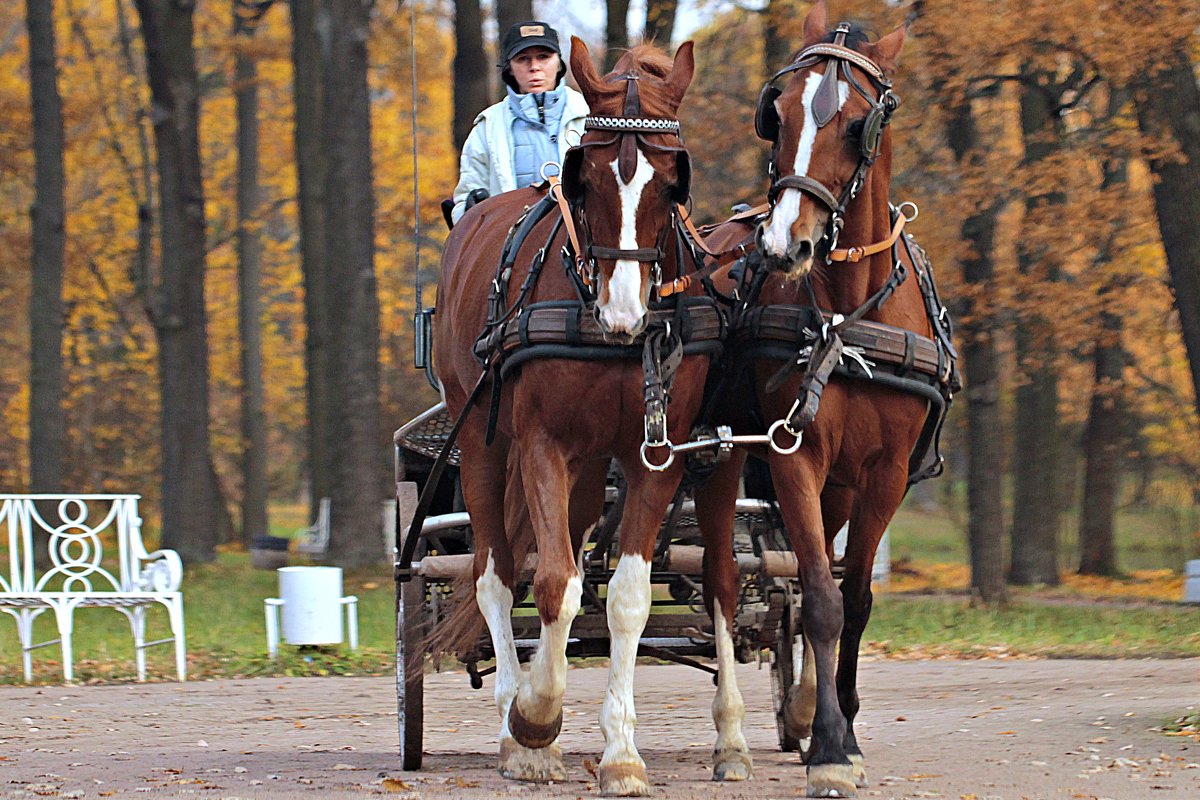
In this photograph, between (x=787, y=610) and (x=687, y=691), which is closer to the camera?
(x=787, y=610)

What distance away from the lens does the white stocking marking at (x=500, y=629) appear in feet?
22.1

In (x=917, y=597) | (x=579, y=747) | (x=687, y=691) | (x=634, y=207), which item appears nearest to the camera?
(x=634, y=207)

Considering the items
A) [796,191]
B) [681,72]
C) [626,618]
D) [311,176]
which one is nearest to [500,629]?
[626,618]

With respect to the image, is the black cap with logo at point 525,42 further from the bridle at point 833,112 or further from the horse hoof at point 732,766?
the horse hoof at point 732,766

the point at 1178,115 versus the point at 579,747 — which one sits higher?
the point at 1178,115

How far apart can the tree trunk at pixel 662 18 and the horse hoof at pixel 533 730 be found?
436 inches

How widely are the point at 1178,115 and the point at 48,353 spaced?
40.9 feet

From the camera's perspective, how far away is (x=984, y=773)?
660cm

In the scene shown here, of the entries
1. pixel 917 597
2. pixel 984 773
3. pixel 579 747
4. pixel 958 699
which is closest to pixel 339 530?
Result: pixel 917 597

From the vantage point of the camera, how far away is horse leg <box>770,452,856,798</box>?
6.05 metres

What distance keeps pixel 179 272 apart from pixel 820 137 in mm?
13870

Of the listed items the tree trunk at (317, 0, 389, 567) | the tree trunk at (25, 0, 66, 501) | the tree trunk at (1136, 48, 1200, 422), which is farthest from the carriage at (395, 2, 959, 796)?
the tree trunk at (25, 0, 66, 501)

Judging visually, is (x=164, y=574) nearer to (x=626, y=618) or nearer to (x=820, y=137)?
(x=626, y=618)

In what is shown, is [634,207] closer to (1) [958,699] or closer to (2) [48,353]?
(1) [958,699]
